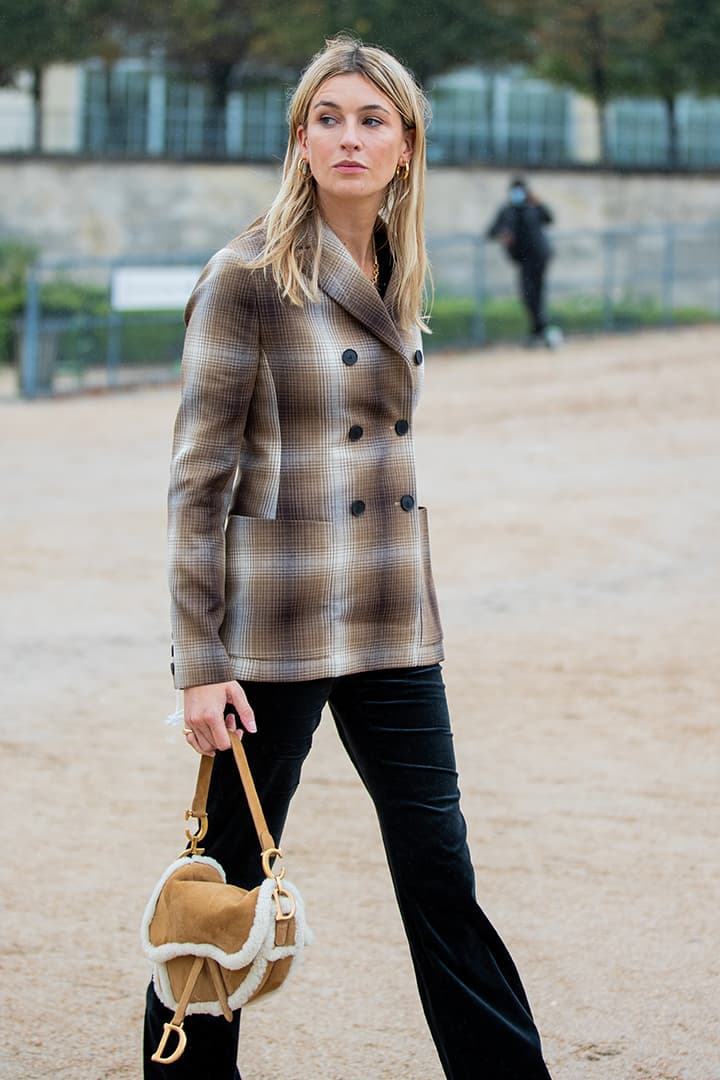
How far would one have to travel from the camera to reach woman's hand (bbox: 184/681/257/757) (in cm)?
285

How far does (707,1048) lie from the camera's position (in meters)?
3.69

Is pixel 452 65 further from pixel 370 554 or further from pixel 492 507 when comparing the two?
pixel 370 554

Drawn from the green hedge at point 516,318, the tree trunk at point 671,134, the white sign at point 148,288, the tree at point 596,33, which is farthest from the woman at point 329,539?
the tree trunk at point 671,134

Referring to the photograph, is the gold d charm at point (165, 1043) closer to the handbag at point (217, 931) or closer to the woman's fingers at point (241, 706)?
the handbag at point (217, 931)

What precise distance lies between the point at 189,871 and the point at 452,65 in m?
31.0

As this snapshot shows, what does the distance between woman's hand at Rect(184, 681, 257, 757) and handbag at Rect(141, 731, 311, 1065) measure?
0.02m

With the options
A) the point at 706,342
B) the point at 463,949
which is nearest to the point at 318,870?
the point at 463,949

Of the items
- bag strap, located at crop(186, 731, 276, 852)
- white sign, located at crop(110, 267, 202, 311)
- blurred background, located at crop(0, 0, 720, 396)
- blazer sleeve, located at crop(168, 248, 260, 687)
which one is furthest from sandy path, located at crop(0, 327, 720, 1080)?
blurred background, located at crop(0, 0, 720, 396)

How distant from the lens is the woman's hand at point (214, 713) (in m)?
2.85

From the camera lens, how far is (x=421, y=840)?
118 inches

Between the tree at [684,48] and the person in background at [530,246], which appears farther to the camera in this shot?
the tree at [684,48]

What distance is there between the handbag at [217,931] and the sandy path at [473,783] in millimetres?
812

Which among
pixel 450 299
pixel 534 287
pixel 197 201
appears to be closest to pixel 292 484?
pixel 534 287

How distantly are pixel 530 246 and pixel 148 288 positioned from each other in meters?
4.76
